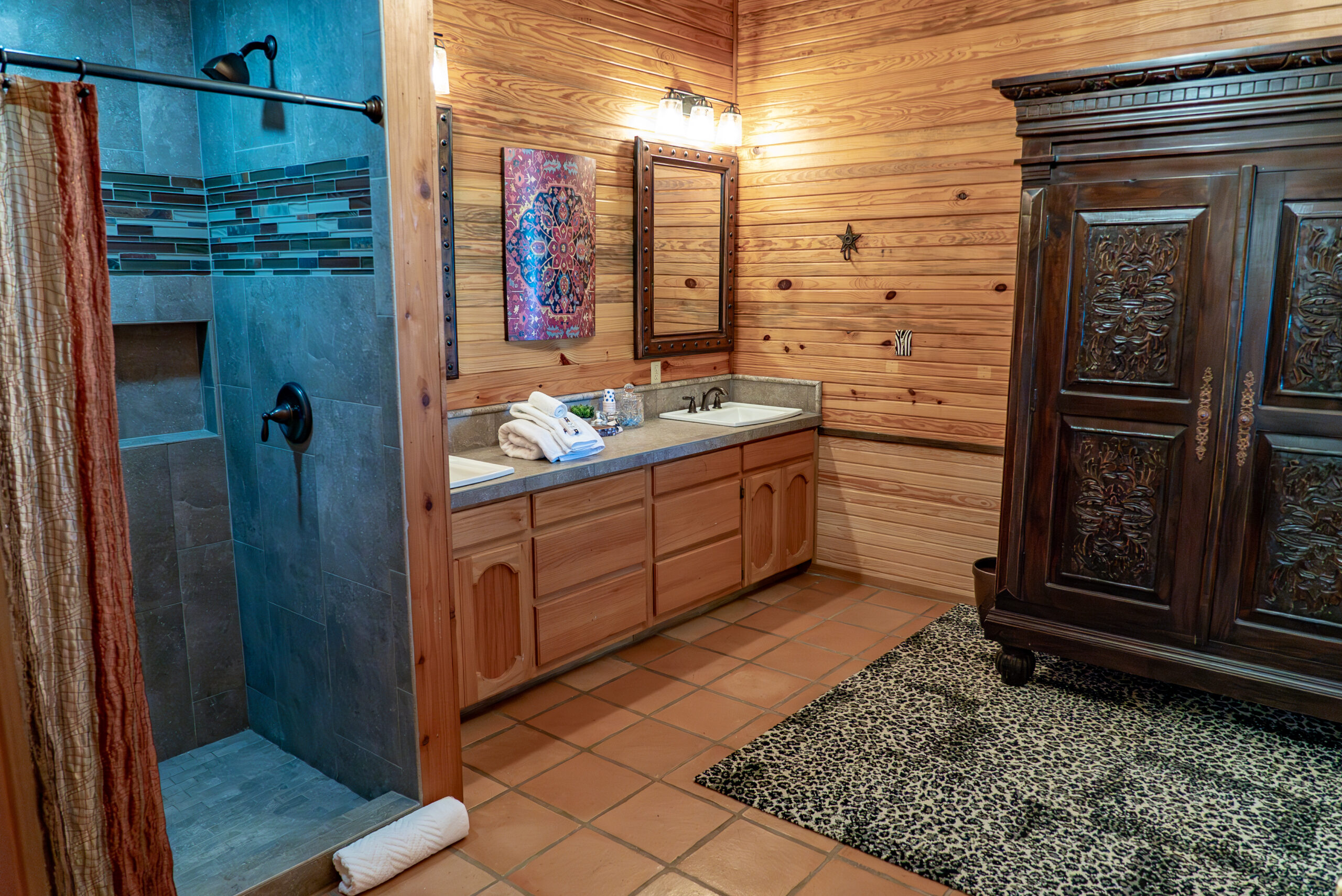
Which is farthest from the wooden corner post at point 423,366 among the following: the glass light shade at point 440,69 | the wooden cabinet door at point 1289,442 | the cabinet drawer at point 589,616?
the wooden cabinet door at point 1289,442

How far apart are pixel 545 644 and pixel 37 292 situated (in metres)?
2.05

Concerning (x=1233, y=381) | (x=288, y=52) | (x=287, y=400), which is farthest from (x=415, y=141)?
(x=1233, y=381)

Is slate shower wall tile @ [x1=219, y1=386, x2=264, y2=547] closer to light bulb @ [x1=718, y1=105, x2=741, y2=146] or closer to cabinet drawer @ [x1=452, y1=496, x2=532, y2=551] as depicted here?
Answer: cabinet drawer @ [x1=452, y1=496, x2=532, y2=551]

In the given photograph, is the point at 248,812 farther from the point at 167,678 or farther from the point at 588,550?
the point at 588,550

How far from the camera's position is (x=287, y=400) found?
97.6 inches

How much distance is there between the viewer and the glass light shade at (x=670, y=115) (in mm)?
4094

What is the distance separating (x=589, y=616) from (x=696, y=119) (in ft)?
7.65

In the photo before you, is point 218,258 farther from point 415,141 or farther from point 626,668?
point 626,668

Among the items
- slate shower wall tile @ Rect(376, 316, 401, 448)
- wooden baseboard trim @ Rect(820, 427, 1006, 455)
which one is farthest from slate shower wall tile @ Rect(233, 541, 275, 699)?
wooden baseboard trim @ Rect(820, 427, 1006, 455)

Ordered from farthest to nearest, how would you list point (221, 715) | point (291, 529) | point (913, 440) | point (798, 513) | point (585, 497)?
point (798, 513) → point (913, 440) → point (585, 497) → point (221, 715) → point (291, 529)

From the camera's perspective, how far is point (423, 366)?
226 cm

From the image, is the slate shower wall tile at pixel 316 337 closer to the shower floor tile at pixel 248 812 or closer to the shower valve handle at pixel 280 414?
the shower valve handle at pixel 280 414

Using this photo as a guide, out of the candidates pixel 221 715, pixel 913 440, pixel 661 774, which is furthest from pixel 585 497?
pixel 913 440

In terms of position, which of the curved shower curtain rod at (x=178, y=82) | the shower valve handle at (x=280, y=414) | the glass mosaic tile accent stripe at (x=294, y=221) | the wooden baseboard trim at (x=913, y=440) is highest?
the curved shower curtain rod at (x=178, y=82)
